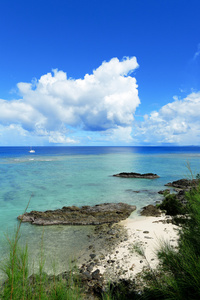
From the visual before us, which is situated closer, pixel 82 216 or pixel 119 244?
pixel 119 244

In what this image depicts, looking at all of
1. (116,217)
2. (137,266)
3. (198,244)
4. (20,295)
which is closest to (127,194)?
(116,217)

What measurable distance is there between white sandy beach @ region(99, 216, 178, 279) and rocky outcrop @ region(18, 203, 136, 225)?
1270 mm

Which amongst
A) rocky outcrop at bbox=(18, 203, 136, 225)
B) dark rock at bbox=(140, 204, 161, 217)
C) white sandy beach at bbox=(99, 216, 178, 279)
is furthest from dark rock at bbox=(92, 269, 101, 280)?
dark rock at bbox=(140, 204, 161, 217)

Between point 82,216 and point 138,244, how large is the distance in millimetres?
6421

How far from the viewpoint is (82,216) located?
1561cm

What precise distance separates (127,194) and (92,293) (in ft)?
58.7

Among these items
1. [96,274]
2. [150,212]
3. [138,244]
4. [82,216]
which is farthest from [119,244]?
[150,212]

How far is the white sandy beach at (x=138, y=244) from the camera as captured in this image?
8.16 meters

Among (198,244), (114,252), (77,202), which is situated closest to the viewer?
(198,244)

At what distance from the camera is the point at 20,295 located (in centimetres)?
290

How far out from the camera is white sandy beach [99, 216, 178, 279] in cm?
816

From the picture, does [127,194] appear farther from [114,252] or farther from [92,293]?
[92,293]

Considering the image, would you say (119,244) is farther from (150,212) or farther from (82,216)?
(150,212)

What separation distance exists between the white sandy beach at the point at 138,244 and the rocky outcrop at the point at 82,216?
1.27m
